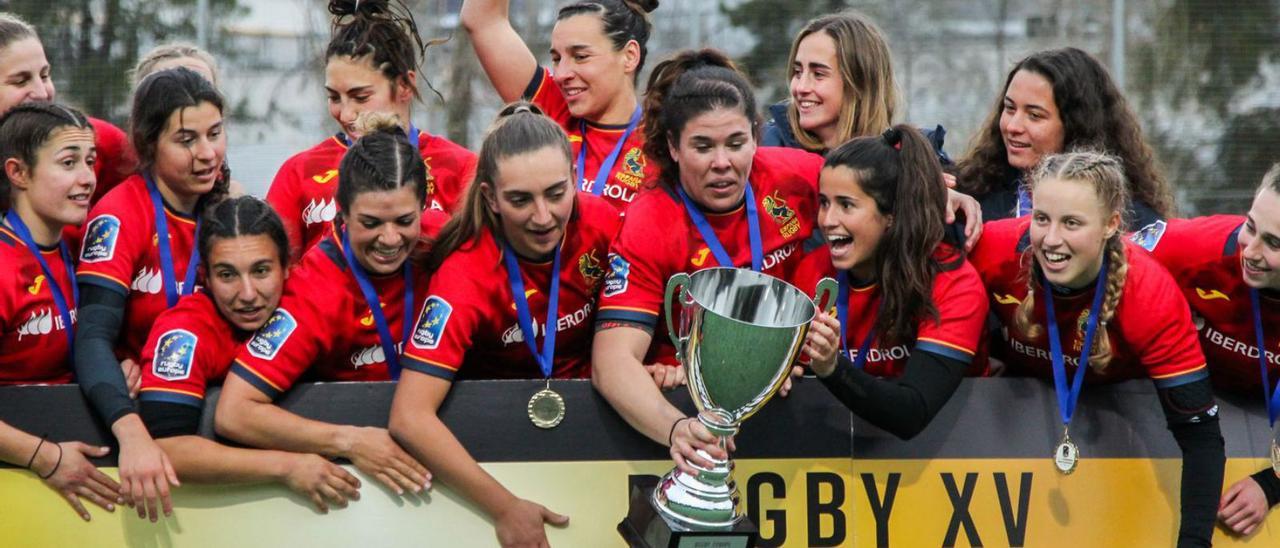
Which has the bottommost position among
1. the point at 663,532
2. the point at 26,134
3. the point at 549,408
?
the point at 663,532

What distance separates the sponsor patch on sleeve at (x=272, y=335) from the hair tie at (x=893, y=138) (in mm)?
1744

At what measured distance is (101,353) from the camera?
4238mm

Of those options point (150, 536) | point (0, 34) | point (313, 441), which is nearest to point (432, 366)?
point (313, 441)

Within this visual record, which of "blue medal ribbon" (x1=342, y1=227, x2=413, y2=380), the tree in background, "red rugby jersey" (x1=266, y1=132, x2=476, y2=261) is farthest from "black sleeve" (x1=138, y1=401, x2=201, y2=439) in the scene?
the tree in background

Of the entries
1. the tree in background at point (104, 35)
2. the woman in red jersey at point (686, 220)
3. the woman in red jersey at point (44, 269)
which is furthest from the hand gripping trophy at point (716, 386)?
the tree in background at point (104, 35)

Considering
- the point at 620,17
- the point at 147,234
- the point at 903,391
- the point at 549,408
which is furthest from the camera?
the point at 620,17

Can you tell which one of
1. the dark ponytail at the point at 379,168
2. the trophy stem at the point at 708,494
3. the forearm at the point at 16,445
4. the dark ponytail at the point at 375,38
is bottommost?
the trophy stem at the point at 708,494

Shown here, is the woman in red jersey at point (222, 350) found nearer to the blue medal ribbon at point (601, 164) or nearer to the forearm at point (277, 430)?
the forearm at point (277, 430)

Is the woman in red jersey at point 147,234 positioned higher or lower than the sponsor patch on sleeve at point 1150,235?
higher

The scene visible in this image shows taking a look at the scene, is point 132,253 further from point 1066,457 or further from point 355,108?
point 1066,457

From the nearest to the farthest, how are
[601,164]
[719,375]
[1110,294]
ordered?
[719,375] → [1110,294] → [601,164]

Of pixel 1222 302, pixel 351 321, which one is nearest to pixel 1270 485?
pixel 1222 302

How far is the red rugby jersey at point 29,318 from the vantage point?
4.29m

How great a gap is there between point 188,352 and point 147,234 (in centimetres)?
48
